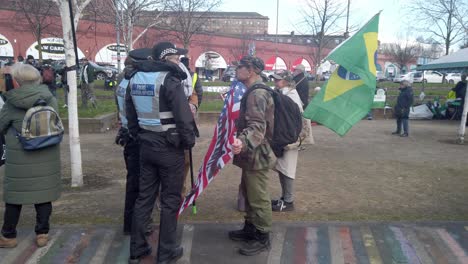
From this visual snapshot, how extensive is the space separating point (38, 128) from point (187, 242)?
184 centimetres

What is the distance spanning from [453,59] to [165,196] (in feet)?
39.8

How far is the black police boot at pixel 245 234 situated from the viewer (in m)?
4.30

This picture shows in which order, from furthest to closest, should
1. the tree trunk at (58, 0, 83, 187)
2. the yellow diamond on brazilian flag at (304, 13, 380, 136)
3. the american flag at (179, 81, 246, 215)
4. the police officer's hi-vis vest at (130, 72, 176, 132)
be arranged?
the tree trunk at (58, 0, 83, 187)
the yellow diamond on brazilian flag at (304, 13, 380, 136)
the american flag at (179, 81, 246, 215)
the police officer's hi-vis vest at (130, 72, 176, 132)

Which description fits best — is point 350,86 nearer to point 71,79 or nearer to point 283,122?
point 283,122

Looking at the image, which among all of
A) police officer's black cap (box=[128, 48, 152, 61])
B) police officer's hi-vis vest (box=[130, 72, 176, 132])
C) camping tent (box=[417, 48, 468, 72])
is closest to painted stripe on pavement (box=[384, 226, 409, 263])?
police officer's hi-vis vest (box=[130, 72, 176, 132])

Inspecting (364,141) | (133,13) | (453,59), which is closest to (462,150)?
(364,141)

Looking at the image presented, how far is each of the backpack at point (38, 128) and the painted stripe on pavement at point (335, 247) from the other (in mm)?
2926

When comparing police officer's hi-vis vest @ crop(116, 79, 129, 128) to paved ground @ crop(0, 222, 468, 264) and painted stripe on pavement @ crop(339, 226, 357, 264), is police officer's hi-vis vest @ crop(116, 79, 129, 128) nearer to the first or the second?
paved ground @ crop(0, 222, 468, 264)

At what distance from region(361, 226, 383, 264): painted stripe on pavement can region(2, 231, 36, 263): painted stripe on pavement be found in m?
3.41

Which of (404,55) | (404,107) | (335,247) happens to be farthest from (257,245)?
(404,55)

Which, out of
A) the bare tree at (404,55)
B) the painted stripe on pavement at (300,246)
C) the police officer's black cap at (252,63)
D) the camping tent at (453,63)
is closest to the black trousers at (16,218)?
the police officer's black cap at (252,63)

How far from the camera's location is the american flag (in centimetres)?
415

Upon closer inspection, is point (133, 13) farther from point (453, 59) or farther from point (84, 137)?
point (453, 59)

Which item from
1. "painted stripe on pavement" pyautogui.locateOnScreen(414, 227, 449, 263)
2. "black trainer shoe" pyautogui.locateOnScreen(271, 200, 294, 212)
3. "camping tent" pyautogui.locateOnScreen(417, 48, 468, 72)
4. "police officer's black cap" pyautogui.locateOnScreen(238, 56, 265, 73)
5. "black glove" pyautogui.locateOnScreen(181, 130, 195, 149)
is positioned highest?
"camping tent" pyautogui.locateOnScreen(417, 48, 468, 72)
